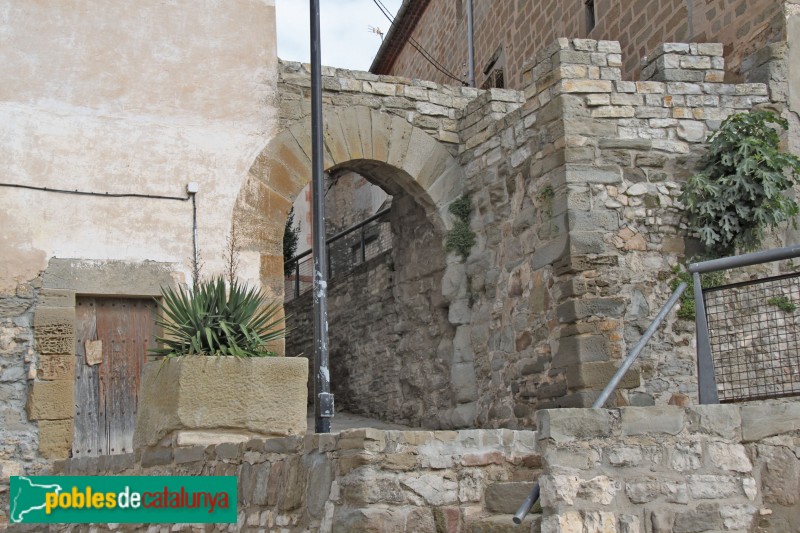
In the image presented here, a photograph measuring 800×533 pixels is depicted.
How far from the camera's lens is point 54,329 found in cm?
1001

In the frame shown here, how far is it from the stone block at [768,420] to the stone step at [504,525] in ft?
3.65

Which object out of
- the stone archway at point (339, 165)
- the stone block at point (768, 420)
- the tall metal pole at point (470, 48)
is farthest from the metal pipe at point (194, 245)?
the tall metal pole at point (470, 48)

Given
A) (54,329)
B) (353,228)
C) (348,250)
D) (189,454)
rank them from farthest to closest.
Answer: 1. (348,250)
2. (353,228)
3. (54,329)
4. (189,454)

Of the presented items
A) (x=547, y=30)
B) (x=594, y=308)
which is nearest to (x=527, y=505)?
(x=594, y=308)

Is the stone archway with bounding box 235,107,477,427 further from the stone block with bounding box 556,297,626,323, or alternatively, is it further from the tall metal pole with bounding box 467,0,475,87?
the tall metal pole with bounding box 467,0,475,87

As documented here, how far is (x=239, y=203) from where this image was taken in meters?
10.9

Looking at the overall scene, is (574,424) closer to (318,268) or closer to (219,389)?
(219,389)

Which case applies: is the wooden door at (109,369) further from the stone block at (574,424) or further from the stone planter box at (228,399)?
the stone block at (574,424)

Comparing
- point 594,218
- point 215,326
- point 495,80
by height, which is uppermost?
point 495,80

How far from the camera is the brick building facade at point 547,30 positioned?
10.5m

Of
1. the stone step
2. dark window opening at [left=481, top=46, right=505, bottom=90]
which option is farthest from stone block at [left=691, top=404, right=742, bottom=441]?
dark window opening at [left=481, top=46, right=505, bottom=90]

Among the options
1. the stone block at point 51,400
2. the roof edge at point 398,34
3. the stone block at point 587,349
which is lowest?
the stone block at point 51,400

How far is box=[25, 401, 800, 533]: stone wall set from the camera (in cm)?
523

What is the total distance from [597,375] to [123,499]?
404 centimetres
